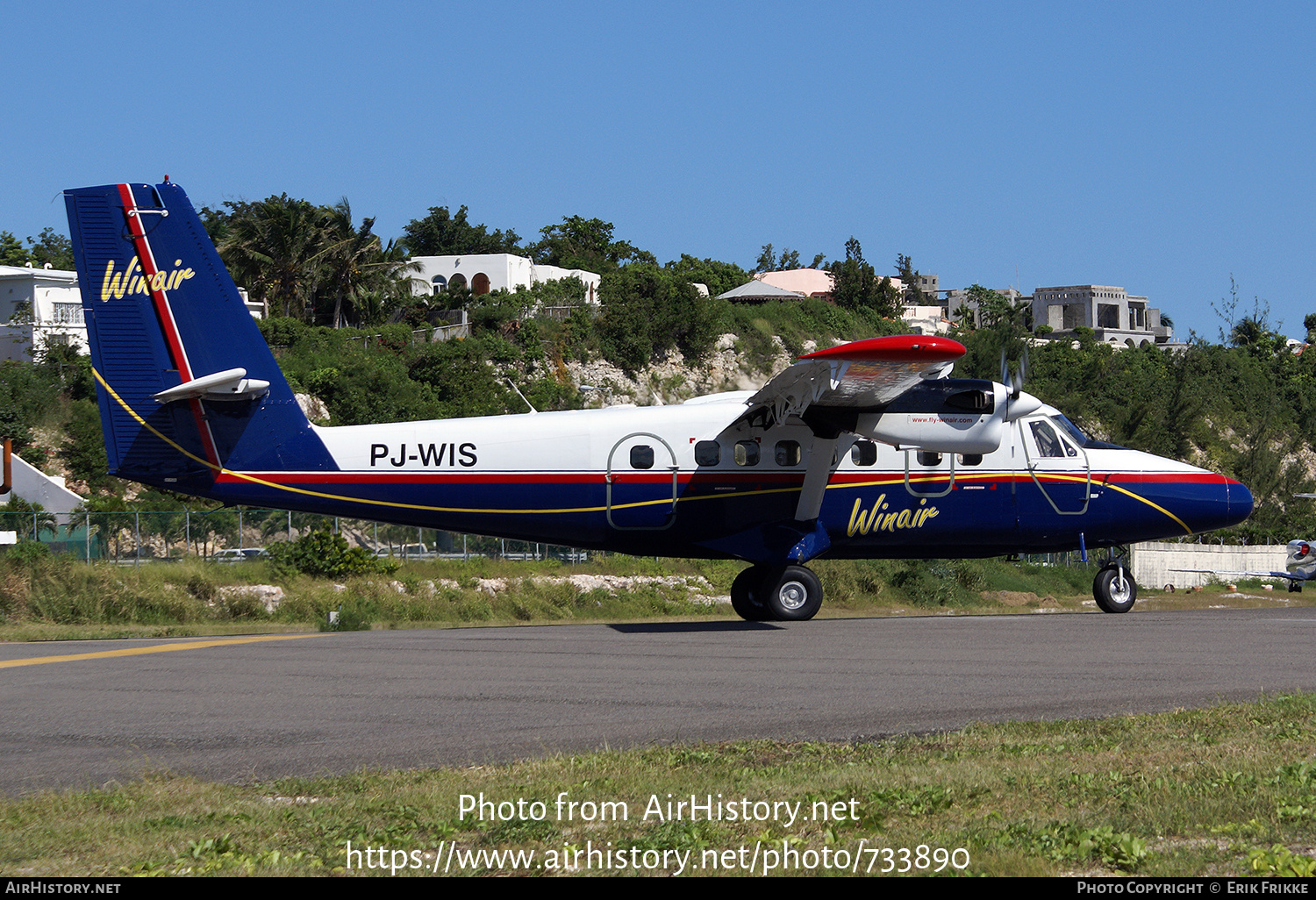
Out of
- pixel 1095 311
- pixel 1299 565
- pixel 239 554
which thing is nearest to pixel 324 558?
pixel 239 554

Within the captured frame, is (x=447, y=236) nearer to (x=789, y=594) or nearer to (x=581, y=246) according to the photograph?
(x=581, y=246)

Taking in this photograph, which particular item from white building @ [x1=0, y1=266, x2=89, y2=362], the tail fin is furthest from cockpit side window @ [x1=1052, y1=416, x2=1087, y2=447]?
white building @ [x1=0, y1=266, x2=89, y2=362]

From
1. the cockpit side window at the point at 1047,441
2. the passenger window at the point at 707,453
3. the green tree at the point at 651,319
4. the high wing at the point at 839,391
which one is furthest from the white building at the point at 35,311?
the cockpit side window at the point at 1047,441

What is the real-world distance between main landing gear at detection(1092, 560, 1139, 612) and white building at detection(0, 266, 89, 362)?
146 ft

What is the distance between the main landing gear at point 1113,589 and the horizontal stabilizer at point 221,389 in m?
13.9

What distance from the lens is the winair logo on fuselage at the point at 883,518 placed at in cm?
1873

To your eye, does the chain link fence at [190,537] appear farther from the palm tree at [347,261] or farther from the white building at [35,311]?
the palm tree at [347,261]

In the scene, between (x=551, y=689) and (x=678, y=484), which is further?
(x=678, y=484)

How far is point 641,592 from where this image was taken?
99.7ft

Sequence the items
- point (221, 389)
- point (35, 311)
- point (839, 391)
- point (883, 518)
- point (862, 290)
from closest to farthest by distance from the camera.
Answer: point (839, 391), point (221, 389), point (883, 518), point (35, 311), point (862, 290)

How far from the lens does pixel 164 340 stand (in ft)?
55.2

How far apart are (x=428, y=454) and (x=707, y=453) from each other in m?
4.24

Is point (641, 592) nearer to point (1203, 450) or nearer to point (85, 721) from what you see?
point (85, 721)

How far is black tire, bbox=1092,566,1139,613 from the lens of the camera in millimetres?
20203
